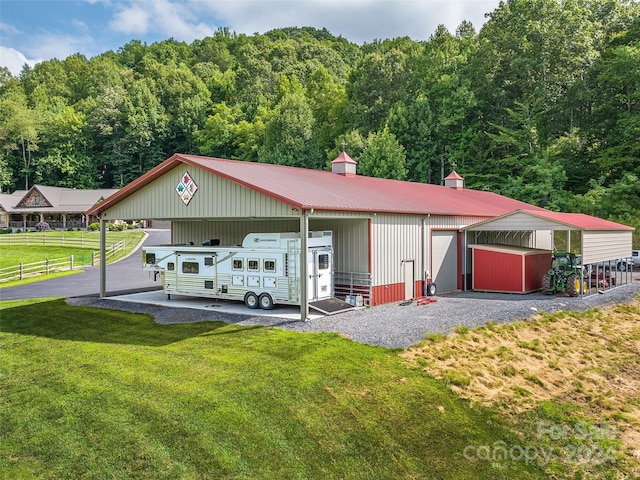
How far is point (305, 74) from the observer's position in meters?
94.3

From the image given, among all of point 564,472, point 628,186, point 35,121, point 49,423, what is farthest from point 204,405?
point 35,121

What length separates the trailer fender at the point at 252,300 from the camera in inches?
676

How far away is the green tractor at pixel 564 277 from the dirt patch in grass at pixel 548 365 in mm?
4142

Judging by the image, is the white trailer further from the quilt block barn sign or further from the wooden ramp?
the quilt block barn sign

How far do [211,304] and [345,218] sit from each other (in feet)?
19.0

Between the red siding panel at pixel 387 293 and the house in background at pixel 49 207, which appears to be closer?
the red siding panel at pixel 387 293

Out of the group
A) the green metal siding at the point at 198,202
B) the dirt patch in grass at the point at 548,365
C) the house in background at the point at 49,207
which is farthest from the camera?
the house in background at the point at 49,207

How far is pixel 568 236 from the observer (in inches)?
925

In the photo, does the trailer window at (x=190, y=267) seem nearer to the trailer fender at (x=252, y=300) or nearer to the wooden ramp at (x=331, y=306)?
the trailer fender at (x=252, y=300)

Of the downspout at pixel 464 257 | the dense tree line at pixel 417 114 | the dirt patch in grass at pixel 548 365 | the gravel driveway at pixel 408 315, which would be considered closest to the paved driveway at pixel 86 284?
the gravel driveway at pixel 408 315

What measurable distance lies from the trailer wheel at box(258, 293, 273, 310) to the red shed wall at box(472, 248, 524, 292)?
32.6 feet

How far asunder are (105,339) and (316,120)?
55168 millimetres

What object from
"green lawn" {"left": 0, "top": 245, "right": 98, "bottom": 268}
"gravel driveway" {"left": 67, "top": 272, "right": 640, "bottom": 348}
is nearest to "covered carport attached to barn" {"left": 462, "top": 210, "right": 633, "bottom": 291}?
"gravel driveway" {"left": 67, "top": 272, "right": 640, "bottom": 348}

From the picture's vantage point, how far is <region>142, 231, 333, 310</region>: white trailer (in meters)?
16.4
